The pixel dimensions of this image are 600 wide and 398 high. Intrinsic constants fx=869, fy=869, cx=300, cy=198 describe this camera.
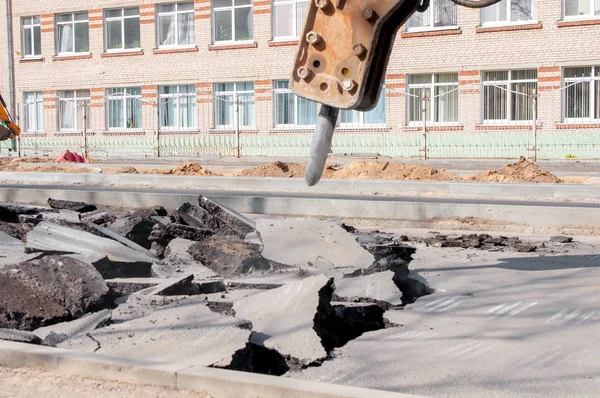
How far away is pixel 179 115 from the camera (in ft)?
120

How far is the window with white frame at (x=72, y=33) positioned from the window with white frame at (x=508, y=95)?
18.2 metres

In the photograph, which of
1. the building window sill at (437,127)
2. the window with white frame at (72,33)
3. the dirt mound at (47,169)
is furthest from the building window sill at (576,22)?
the window with white frame at (72,33)

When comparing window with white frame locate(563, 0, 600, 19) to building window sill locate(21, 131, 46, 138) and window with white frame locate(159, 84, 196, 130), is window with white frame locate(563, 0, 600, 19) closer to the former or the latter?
window with white frame locate(159, 84, 196, 130)

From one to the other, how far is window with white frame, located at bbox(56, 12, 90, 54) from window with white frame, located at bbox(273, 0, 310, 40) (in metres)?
9.44

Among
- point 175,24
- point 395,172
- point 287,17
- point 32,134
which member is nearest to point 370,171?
point 395,172

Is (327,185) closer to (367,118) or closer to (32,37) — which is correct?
(367,118)

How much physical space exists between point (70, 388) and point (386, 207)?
9960 mm

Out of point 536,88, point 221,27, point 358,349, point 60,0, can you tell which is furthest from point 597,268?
point 60,0

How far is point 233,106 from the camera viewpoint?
35.1 meters

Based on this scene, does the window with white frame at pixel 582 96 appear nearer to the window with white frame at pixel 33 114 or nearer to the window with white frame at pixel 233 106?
the window with white frame at pixel 233 106

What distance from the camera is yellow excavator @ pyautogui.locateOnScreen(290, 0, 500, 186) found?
592cm

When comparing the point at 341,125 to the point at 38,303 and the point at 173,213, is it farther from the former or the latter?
the point at 38,303

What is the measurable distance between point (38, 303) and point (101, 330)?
0.75 meters

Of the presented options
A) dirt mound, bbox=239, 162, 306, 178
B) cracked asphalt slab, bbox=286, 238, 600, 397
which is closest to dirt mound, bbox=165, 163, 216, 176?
dirt mound, bbox=239, 162, 306, 178
